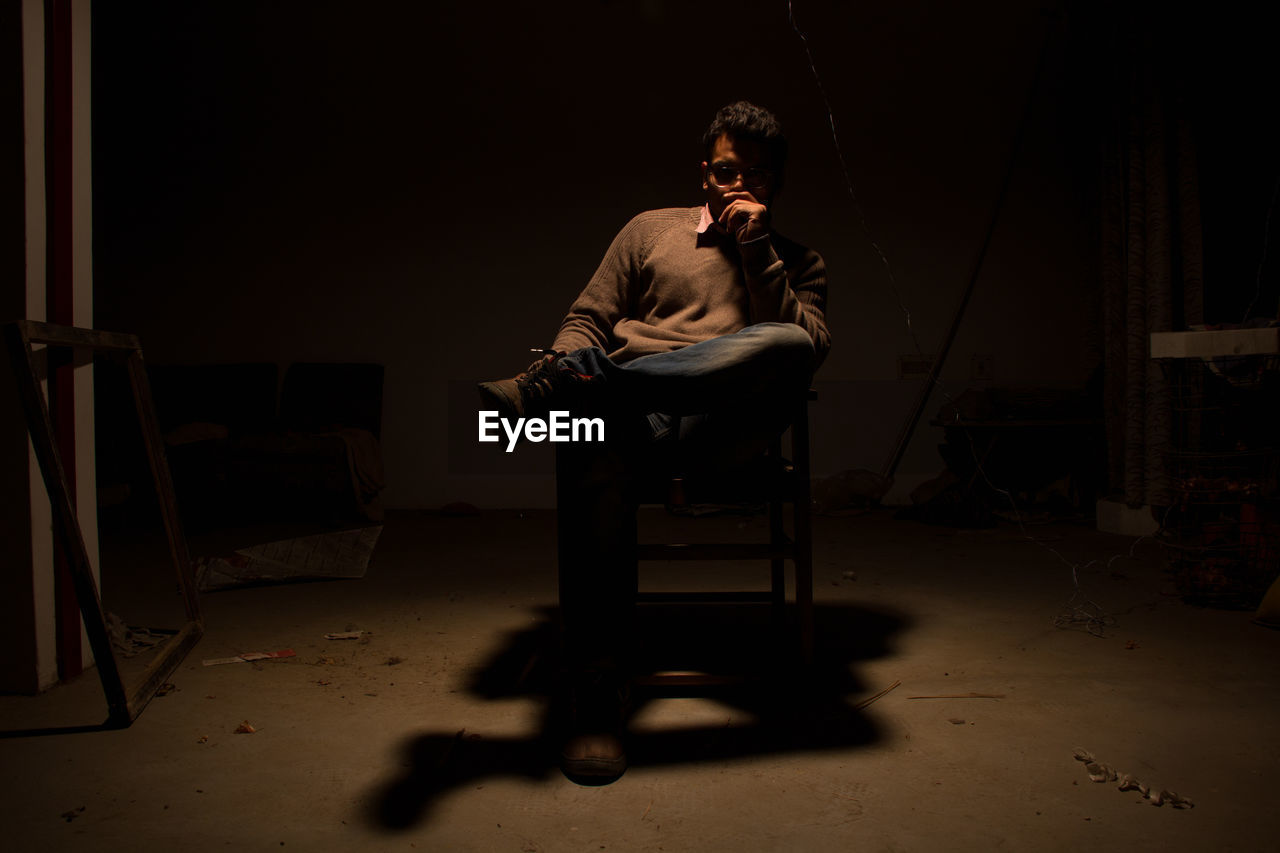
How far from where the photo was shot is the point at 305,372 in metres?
4.03

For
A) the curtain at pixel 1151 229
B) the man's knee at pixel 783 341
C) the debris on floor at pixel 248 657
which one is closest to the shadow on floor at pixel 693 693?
the debris on floor at pixel 248 657

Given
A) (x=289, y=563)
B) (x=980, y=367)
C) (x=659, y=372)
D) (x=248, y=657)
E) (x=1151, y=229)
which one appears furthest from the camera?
(x=980, y=367)

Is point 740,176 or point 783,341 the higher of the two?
point 740,176

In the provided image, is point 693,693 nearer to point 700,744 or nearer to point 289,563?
point 700,744

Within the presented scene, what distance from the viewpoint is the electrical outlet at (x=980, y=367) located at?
3986mm

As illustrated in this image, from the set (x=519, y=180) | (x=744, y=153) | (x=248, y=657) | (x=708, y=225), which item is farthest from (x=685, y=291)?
(x=519, y=180)

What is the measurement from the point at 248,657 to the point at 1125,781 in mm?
1708

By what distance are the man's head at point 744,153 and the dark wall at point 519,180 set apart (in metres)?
2.47

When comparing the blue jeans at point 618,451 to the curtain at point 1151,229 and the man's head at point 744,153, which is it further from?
the curtain at point 1151,229

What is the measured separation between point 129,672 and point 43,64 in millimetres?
1229

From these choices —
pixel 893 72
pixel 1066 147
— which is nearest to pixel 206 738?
pixel 893 72

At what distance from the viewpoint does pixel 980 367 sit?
13.1ft

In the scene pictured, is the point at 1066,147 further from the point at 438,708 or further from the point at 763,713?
the point at 438,708

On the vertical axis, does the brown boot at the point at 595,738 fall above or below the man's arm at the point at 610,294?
below
